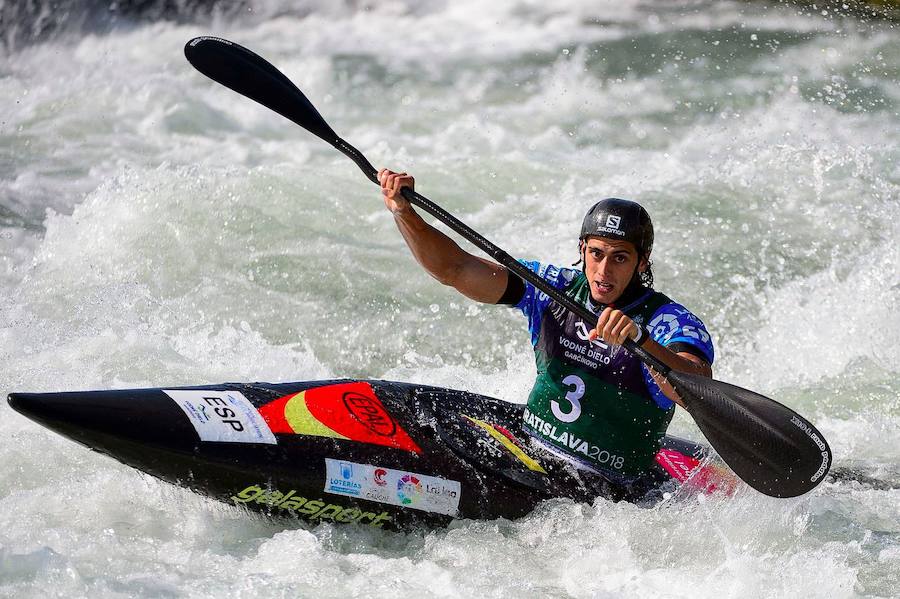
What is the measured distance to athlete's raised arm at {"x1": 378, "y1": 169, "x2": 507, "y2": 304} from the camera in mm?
3840

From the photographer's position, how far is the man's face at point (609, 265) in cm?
366

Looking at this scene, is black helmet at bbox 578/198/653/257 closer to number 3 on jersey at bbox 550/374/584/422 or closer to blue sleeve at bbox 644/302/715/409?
blue sleeve at bbox 644/302/715/409

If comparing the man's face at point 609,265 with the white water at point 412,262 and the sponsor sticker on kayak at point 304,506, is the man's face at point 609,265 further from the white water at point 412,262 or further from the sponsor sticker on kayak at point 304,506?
the sponsor sticker on kayak at point 304,506

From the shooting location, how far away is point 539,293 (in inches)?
154

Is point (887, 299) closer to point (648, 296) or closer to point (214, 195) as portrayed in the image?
point (648, 296)

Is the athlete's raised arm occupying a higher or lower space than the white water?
higher

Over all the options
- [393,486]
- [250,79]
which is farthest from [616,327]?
[250,79]

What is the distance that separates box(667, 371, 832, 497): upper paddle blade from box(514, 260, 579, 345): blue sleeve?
615mm

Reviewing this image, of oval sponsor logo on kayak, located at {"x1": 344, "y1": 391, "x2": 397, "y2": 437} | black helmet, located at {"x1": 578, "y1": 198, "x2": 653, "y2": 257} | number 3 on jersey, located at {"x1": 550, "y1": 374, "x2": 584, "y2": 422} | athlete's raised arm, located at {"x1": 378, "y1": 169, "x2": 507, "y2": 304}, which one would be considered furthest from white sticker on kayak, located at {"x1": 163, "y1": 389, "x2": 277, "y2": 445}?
black helmet, located at {"x1": 578, "y1": 198, "x2": 653, "y2": 257}

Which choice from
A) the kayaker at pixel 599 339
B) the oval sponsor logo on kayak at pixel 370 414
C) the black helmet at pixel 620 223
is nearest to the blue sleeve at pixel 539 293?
the kayaker at pixel 599 339

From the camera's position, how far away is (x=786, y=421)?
3477mm

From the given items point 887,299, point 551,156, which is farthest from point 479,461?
point 551,156

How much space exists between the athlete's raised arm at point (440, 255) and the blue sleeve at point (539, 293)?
9 centimetres

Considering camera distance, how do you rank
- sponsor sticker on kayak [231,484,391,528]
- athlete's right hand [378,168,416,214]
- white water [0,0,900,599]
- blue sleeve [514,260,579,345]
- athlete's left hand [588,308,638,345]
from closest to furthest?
1. athlete's left hand [588,308,638,345]
2. sponsor sticker on kayak [231,484,391,528]
3. white water [0,0,900,599]
4. athlete's right hand [378,168,416,214]
5. blue sleeve [514,260,579,345]
